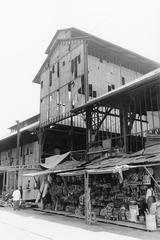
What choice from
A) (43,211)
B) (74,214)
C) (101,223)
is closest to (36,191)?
(43,211)

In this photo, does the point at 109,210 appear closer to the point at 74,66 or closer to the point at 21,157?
the point at 74,66

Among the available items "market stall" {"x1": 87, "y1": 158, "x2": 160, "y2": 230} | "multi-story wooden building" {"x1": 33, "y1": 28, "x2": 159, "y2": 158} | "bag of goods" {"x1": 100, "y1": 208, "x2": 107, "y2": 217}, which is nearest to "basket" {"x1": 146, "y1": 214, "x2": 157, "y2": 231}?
"market stall" {"x1": 87, "y1": 158, "x2": 160, "y2": 230}

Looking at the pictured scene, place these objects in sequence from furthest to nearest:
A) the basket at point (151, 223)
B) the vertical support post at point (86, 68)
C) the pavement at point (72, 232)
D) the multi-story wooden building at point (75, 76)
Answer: the multi-story wooden building at point (75, 76), the vertical support post at point (86, 68), the basket at point (151, 223), the pavement at point (72, 232)

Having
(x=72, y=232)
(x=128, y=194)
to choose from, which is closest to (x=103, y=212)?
(x=128, y=194)

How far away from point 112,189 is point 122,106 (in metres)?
4.32

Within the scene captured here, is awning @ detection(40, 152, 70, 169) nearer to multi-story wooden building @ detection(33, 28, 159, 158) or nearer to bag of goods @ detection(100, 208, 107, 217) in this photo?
multi-story wooden building @ detection(33, 28, 159, 158)

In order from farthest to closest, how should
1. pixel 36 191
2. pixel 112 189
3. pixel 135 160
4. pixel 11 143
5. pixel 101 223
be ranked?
pixel 11 143 → pixel 36 191 → pixel 112 189 → pixel 101 223 → pixel 135 160

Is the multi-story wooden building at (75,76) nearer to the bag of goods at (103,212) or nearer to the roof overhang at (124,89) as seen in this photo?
the roof overhang at (124,89)

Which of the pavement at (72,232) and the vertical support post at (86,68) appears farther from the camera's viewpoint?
the vertical support post at (86,68)

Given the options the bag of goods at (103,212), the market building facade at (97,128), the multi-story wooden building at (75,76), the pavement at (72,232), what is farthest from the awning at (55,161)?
the pavement at (72,232)

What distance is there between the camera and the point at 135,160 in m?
11.1

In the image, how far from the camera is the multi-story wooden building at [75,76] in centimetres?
1983

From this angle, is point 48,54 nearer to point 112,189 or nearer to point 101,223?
point 112,189

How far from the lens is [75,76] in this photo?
20062mm
